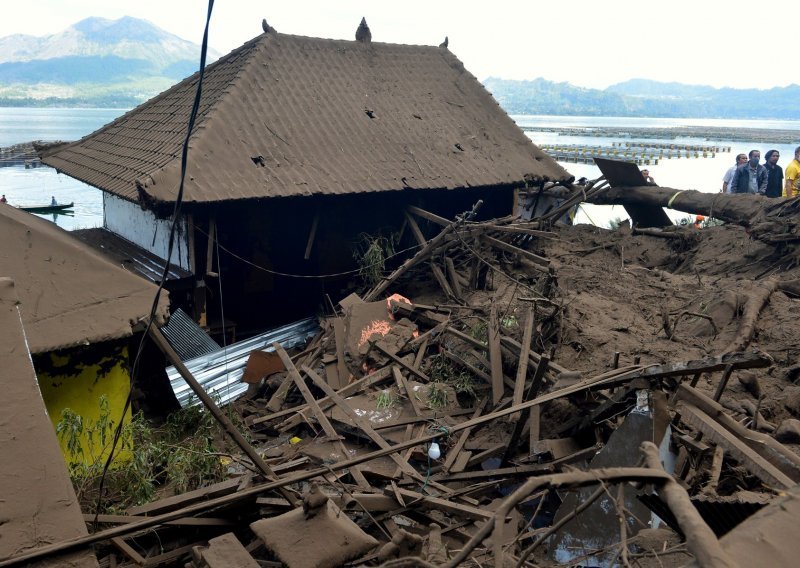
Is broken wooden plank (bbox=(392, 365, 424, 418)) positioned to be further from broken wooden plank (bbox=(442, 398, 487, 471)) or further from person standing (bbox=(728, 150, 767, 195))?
person standing (bbox=(728, 150, 767, 195))

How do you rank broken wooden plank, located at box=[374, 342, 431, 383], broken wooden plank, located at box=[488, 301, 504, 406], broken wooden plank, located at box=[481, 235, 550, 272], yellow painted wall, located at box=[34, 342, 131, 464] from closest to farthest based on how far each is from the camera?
yellow painted wall, located at box=[34, 342, 131, 464]
broken wooden plank, located at box=[488, 301, 504, 406]
broken wooden plank, located at box=[374, 342, 431, 383]
broken wooden plank, located at box=[481, 235, 550, 272]

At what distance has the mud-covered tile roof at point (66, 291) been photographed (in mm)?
5328

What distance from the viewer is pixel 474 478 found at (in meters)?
6.47

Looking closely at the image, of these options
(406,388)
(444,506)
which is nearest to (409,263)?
(406,388)

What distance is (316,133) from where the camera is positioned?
43.2 feet

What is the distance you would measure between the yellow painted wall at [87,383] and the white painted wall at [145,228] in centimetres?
535

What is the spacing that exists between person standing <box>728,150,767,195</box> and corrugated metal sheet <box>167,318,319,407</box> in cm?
1129

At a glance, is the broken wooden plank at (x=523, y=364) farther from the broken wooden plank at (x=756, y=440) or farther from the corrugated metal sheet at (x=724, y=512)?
the corrugated metal sheet at (x=724, y=512)

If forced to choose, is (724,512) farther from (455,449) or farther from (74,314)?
(74,314)

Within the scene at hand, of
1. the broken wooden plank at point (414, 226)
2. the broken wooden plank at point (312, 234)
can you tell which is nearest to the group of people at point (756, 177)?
the broken wooden plank at point (414, 226)

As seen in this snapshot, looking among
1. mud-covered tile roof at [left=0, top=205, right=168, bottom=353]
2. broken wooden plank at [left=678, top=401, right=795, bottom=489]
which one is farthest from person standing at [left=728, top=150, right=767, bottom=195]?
mud-covered tile roof at [left=0, top=205, right=168, bottom=353]

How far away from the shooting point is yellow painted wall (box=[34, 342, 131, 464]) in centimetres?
563

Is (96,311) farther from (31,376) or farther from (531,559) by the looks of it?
(531,559)

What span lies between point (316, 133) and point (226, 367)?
5534mm
